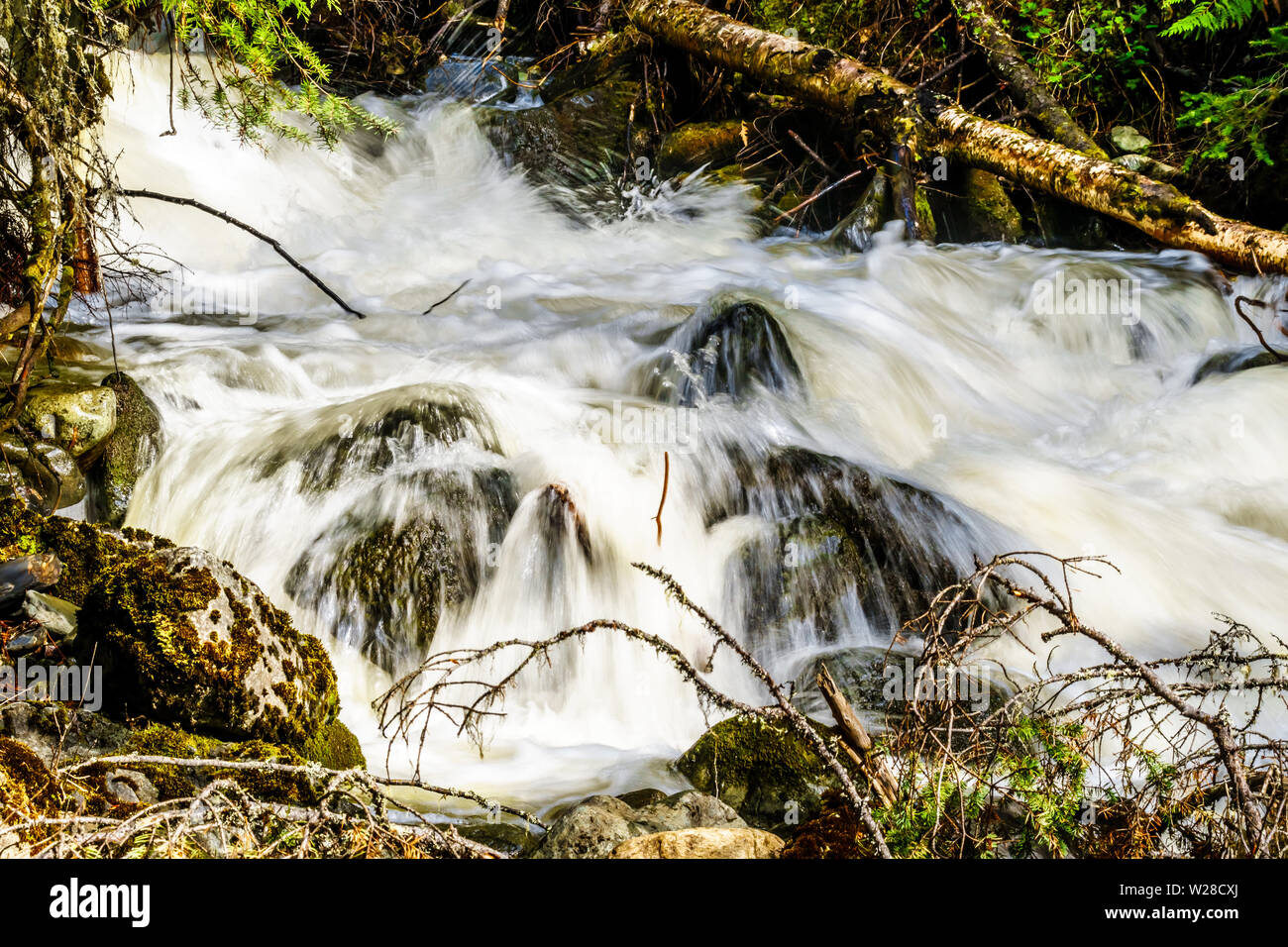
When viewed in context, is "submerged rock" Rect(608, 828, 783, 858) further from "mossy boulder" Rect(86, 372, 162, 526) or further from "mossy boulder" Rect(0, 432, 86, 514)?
"mossy boulder" Rect(86, 372, 162, 526)

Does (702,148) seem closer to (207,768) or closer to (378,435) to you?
(378,435)

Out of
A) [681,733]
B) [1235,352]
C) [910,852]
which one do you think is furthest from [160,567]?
[1235,352]

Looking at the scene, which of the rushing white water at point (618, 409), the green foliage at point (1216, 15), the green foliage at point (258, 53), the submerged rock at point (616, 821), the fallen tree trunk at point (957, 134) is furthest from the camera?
the green foliage at point (1216, 15)

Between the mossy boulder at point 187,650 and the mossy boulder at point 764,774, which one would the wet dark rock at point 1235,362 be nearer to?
the mossy boulder at point 764,774

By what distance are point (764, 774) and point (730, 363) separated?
3576mm

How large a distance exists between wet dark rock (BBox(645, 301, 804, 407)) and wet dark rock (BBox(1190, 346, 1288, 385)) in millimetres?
3148

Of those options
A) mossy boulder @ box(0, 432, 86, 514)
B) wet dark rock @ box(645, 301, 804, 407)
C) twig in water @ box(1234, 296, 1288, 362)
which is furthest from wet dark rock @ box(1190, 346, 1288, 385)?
mossy boulder @ box(0, 432, 86, 514)

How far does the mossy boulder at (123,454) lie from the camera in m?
5.03

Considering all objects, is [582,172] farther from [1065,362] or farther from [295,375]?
[1065,362]

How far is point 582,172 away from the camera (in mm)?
9664

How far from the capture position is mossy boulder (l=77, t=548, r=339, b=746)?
10.1ft

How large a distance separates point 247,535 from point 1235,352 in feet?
22.7

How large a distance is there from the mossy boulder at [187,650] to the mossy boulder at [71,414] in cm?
200

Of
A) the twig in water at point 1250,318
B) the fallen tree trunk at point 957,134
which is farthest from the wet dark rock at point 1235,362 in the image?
the fallen tree trunk at point 957,134
